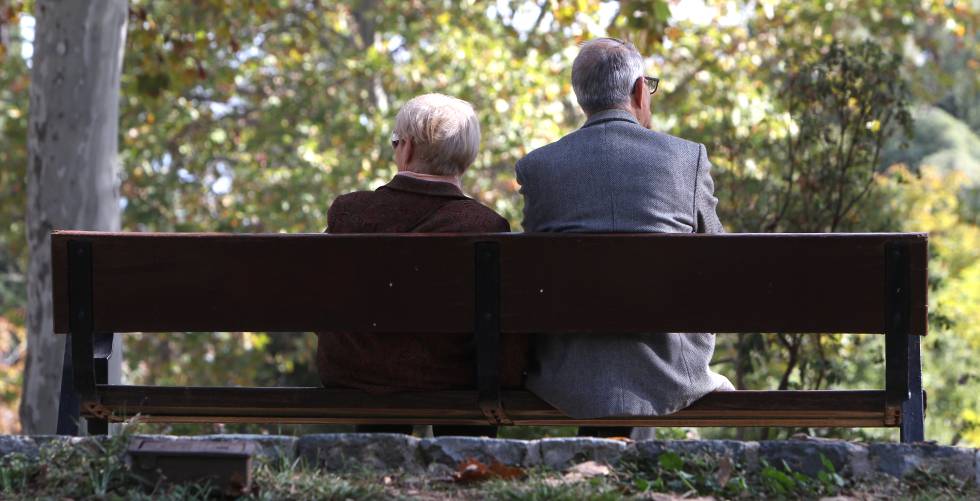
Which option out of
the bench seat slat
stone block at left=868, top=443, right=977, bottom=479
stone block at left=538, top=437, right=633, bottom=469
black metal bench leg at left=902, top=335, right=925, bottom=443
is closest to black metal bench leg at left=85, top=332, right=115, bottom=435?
the bench seat slat

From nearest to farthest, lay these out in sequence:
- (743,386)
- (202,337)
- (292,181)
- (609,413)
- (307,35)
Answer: (609,413) < (743,386) < (292,181) < (202,337) < (307,35)

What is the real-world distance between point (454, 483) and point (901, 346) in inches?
54.0

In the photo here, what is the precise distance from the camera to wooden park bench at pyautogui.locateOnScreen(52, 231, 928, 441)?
3.94 meters

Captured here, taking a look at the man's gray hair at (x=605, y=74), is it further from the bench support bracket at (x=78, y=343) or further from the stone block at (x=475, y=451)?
the bench support bracket at (x=78, y=343)

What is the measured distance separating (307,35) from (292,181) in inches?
145

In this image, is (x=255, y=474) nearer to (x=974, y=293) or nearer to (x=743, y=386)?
(x=743, y=386)

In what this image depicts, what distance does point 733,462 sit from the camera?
12.0 ft

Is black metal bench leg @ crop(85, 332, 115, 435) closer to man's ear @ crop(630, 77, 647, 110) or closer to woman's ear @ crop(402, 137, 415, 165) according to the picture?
woman's ear @ crop(402, 137, 415, 165)

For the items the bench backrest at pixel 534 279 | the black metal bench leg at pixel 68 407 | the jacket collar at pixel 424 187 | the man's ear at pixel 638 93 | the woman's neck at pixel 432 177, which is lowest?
the black metal bench leg at pixel 68 407

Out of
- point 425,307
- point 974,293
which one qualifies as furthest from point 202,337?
point 425,307

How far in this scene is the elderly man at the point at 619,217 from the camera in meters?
3.95

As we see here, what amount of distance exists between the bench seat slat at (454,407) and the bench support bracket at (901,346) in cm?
6

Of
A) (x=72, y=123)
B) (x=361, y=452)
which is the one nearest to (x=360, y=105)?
(x=72, y=123)

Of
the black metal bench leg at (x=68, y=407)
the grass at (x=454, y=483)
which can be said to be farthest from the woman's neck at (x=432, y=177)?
the black metal bench leg at (x=68, y=407)
